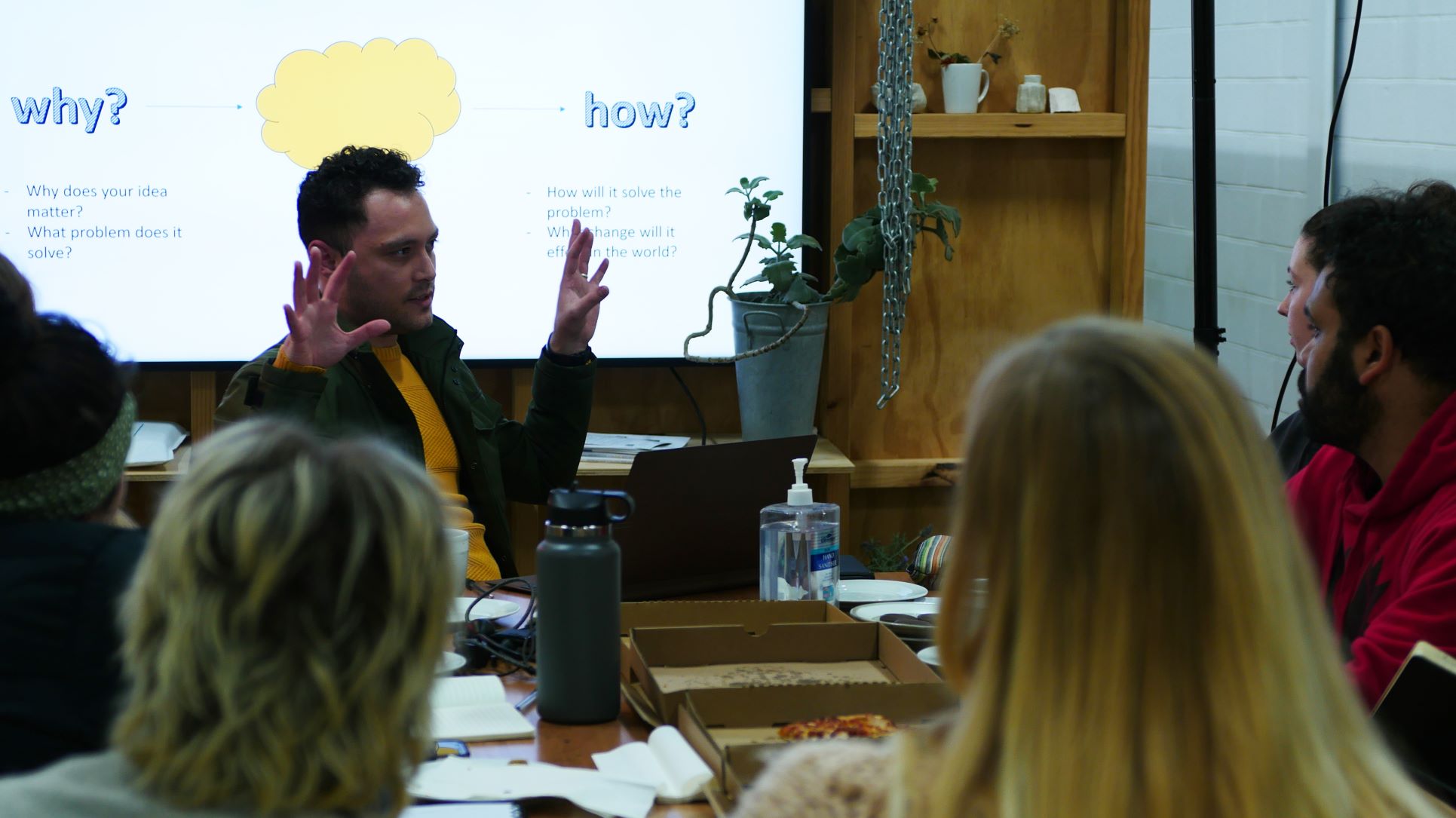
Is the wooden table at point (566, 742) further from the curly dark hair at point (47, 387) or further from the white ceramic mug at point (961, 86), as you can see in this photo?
the white ceramic mug at point (961, 86)

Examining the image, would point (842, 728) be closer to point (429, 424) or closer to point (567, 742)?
point (567, 742)

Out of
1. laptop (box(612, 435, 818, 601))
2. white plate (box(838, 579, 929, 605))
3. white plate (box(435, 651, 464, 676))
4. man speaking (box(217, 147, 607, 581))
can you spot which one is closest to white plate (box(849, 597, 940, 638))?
white plate (box(838, 579, 929, 605))

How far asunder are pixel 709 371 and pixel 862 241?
593mm

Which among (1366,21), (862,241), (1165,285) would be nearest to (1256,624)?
(862,241)

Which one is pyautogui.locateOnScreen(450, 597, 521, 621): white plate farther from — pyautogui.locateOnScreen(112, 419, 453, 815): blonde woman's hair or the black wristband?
pyautogui.locateOnScreen(112, 419, 453, 815): blonde woman's hair

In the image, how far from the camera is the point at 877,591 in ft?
6.53

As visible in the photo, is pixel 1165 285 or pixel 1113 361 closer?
pixel 1113 361

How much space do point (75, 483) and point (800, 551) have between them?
0.98 metres

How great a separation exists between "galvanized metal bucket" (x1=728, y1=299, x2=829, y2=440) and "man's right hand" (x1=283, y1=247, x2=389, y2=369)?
0.91m

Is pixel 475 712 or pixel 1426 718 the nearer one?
pixel 1426 718

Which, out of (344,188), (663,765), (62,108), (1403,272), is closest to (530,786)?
(663,765)

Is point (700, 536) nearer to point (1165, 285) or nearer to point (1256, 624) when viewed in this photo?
point (1256, 624)

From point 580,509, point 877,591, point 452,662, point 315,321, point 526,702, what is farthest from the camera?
point 315,321

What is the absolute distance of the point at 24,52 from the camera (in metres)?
2.89
